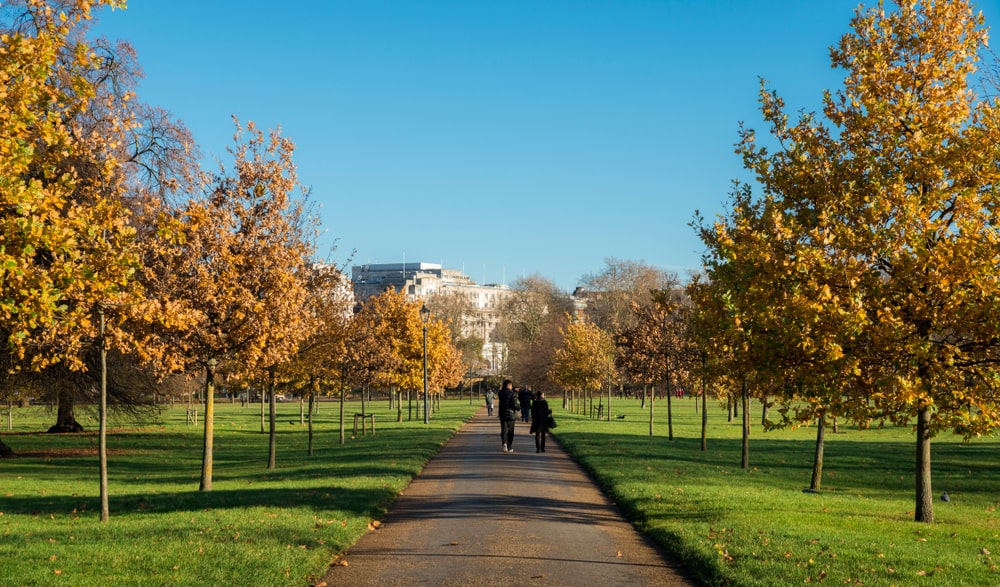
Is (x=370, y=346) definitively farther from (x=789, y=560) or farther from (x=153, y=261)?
(x=789, y=560)

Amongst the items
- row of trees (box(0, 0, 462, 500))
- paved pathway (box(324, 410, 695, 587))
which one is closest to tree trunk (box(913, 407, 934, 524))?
paved pathway (box(324, 410, 695, 587))

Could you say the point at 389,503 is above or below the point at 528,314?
→ below

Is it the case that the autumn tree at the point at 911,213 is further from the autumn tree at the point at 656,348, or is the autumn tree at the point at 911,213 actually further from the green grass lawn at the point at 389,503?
the autumn tree at the point at 656,348

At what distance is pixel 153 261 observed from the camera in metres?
16.9

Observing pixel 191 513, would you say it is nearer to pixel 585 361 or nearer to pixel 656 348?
pixel 656 348

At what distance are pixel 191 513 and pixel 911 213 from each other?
1090cm

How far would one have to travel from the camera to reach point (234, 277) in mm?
16812

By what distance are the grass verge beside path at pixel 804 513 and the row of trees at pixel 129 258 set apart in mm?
7364

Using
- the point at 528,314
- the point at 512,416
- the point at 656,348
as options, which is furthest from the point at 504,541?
the point at 528,314

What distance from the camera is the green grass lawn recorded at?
9250 millimetres

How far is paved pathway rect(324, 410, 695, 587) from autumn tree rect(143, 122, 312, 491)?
4043mm

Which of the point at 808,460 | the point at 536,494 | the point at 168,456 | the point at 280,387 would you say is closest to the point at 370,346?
the point at 280,387

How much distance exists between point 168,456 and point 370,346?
369 inches

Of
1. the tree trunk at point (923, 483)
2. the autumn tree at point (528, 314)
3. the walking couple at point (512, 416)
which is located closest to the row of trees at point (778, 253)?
the tree trunk at point (923, 483)
